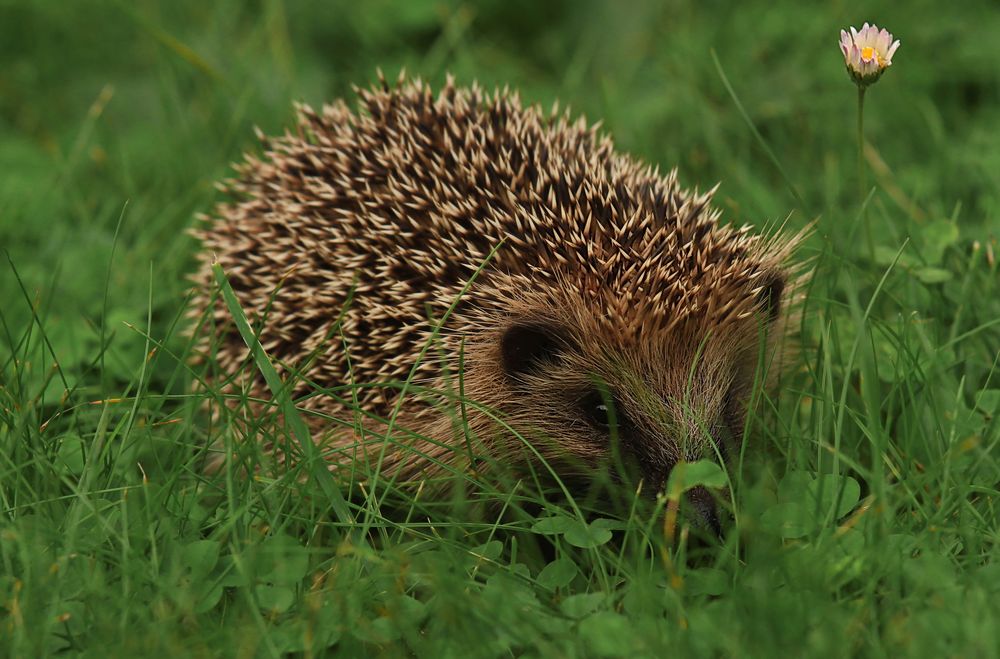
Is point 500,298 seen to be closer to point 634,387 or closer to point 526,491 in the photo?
point 634,387

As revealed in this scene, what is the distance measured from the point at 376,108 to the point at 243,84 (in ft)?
7.40

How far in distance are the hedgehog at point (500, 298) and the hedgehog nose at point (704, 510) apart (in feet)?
0.04

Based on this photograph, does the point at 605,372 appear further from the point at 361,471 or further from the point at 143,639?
the point at 143,639

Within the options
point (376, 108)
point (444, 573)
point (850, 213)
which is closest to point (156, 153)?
point (376, 108)

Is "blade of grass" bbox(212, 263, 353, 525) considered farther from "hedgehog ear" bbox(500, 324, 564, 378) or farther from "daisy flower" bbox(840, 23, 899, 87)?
"daisy flower" bbox(840, 23, 899, 87)

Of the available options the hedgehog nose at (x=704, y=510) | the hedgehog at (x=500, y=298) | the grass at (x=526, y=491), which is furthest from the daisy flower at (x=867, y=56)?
the hedgehog nose at (x=704, y=510)

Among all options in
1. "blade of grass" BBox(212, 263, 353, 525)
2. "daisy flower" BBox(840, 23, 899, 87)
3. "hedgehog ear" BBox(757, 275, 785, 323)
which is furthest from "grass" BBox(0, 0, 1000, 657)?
"daisy flower" BBox(840, 23, 899, 87)

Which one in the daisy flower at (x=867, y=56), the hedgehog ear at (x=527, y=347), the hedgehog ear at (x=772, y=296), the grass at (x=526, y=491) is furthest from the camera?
the hedgehog ear at (x=772, y=296)

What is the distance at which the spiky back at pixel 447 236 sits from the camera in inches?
157

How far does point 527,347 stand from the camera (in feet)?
13.4

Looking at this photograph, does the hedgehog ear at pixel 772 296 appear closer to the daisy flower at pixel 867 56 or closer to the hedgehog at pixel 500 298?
the hedgehog at pixel 500 298

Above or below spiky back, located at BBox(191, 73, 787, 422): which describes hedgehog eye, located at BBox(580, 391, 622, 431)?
below

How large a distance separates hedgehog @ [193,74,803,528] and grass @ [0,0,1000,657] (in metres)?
0.24

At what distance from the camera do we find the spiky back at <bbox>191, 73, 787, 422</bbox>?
3.99 meters
